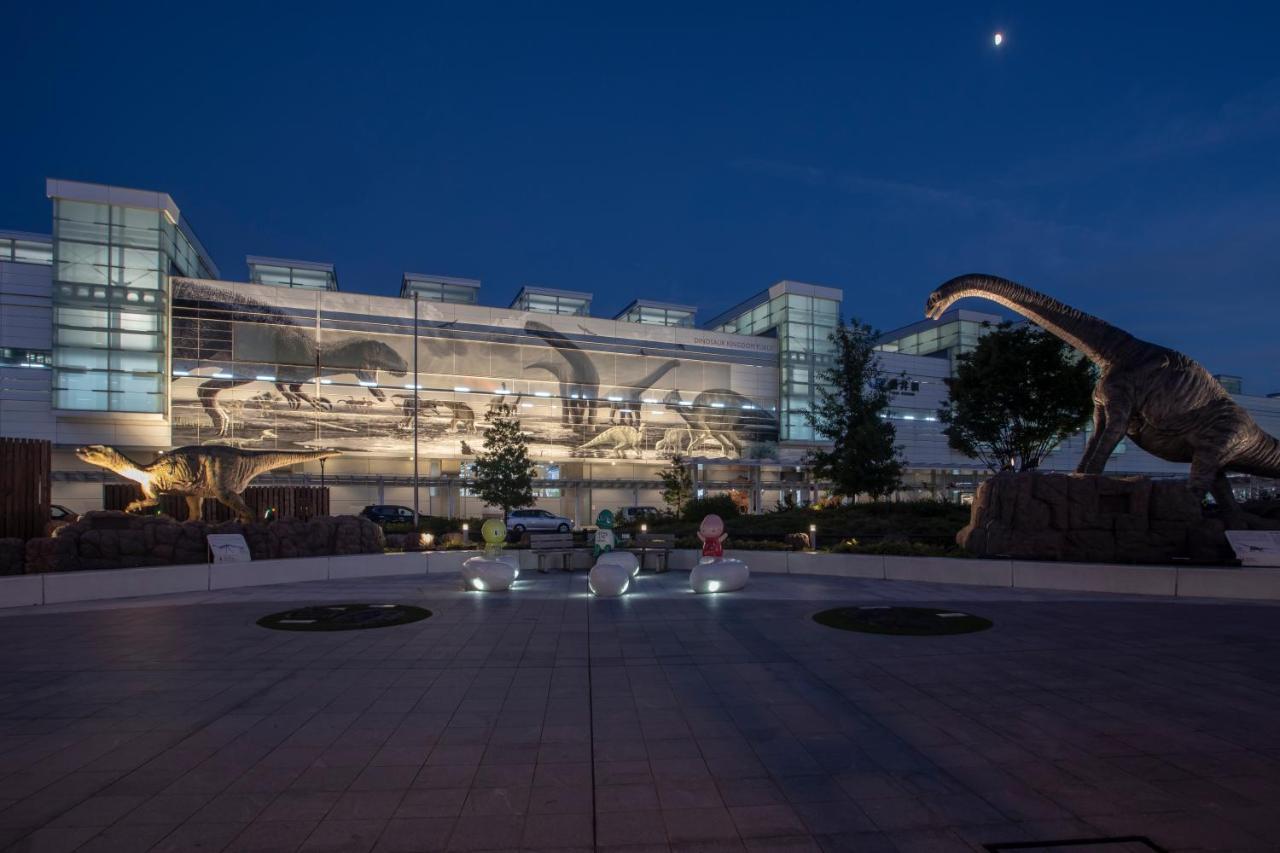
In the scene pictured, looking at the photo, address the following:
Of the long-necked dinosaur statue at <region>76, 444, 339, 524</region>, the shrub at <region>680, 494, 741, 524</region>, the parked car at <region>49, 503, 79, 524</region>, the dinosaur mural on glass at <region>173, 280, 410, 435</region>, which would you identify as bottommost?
the shrub at <region>680, 494, 741, 524</region>

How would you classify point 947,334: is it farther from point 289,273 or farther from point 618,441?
point 289,273

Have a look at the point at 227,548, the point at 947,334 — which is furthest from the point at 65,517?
the point at 947,334

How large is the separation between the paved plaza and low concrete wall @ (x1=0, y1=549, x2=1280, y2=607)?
256 centimetres

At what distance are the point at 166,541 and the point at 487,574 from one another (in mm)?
7341

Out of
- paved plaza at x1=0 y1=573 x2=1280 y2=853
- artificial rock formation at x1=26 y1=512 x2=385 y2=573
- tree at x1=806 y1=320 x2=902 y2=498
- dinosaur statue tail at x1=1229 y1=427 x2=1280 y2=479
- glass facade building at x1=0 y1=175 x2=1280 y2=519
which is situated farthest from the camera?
glass facade building at x1=0 y1=175 x2=1280 y2=519

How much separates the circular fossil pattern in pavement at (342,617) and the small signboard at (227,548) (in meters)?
4.50

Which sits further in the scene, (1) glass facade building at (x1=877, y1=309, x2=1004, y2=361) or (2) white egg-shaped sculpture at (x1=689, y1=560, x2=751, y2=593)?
(1) glass facade building at (x1=877, y1=309, x2=1004, y2=361)

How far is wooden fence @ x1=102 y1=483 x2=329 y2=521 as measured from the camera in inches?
918

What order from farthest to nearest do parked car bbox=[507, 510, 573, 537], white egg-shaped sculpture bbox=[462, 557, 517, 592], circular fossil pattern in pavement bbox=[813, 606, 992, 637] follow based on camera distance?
parked car bbox=[507, 510, 573, 537] < white egg-shaped sculpture bbox=[462, 557, 517, 592] < circular fossil pattern in pavement bbox=[813, 606, 992, 637]

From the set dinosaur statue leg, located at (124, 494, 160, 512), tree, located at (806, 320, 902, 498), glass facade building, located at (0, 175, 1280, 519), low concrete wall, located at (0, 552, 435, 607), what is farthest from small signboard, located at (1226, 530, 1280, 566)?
dinosaur statue leg, located at (124, 494, 160, 512)

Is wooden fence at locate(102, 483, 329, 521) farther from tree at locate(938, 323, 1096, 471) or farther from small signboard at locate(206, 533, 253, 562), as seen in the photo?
tree at locate(938, 323, 1096, 471)

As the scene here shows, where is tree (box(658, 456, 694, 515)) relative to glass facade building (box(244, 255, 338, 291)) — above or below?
below

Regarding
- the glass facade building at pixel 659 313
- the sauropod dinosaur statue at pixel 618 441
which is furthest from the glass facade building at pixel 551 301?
the sauropod dinosaur statue at pixel 618 441

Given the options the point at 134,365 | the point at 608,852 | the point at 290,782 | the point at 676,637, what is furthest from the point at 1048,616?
the point at 134,365
